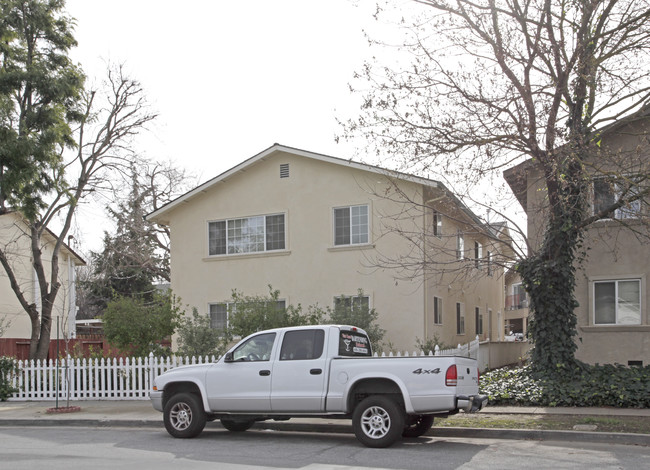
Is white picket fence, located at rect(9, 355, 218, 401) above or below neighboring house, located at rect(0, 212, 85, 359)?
below

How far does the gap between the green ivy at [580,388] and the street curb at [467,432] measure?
331 cm

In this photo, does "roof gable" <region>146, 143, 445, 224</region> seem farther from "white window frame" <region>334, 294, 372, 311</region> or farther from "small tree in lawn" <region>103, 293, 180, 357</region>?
"small tree in lawn" <region>103, 293, 180, 357</region>

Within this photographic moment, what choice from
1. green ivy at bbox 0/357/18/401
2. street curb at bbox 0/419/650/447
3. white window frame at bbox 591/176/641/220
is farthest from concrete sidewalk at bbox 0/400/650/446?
white window frame at bbox 591/176/641/220

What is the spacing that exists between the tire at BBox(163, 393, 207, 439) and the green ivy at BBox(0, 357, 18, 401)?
8890 millimetres

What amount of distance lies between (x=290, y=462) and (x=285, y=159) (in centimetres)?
1414

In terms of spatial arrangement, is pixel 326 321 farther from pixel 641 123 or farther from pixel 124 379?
pixel 641 123

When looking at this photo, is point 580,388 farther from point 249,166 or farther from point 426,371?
point 249,166

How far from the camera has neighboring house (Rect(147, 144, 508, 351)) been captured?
20.2 m

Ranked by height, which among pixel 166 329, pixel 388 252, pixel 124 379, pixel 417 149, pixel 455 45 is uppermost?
pixel 455 45

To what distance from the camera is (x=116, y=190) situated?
985 inches

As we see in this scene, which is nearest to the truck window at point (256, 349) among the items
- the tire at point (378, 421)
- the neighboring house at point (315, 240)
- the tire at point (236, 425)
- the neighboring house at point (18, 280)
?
the tire at point (236, 425)

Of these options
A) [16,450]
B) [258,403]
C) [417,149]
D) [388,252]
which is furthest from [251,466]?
[388,252]

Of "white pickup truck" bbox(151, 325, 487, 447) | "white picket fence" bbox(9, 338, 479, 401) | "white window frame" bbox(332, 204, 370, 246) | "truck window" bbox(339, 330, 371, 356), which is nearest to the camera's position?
"white pickup truck" bbox(151, 325, 487, 447)

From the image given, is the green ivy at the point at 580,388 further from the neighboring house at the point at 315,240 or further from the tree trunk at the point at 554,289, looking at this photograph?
the neighboring house at the point at 315,240
